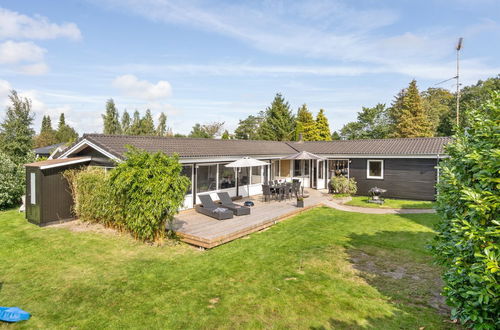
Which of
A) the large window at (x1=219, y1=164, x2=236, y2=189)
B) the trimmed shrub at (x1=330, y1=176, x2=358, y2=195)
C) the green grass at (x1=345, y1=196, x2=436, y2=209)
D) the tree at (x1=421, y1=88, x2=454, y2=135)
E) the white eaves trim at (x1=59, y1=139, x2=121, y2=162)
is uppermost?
the tree at (x1=421, y1=88, x2=454, y2=135)

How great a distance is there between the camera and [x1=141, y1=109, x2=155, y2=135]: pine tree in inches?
1817

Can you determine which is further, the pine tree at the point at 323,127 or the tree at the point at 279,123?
the tree at the point at 279,123

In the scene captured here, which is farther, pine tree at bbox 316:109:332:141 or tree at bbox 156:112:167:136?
tree at bbox 156:112:167:136

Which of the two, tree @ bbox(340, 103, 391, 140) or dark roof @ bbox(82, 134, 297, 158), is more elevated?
tree @ bbox(340, 103, 391, 140)

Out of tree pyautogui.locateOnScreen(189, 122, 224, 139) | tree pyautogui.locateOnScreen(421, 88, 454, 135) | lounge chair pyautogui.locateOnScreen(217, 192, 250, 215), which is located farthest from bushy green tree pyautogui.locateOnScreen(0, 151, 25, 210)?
tree pyautogui.locateOnScreen(421, 88, 454, 135)

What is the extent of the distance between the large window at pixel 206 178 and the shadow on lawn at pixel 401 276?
7194mm

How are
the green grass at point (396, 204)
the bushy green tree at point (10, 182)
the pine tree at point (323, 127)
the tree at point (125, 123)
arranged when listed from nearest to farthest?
the bushy green tree at point (10, 182) → the green grass at point (396, 204) → the pine tree at point (323, 127) → the tree at point (125, 123)

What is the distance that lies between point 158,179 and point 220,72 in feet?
56.2

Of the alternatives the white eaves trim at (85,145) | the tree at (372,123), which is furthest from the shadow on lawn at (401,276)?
the tree at (372,123)

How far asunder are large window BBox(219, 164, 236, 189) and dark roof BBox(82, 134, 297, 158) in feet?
2.83

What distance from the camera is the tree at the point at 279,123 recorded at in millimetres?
43219

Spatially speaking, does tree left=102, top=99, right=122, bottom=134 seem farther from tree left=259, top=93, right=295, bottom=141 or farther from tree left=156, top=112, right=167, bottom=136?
tree left=259, top=93, right=295, bottom=141

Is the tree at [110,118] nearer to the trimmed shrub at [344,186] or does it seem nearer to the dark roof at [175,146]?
the dark roof at [175,146]

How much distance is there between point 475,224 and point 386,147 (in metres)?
15.9
